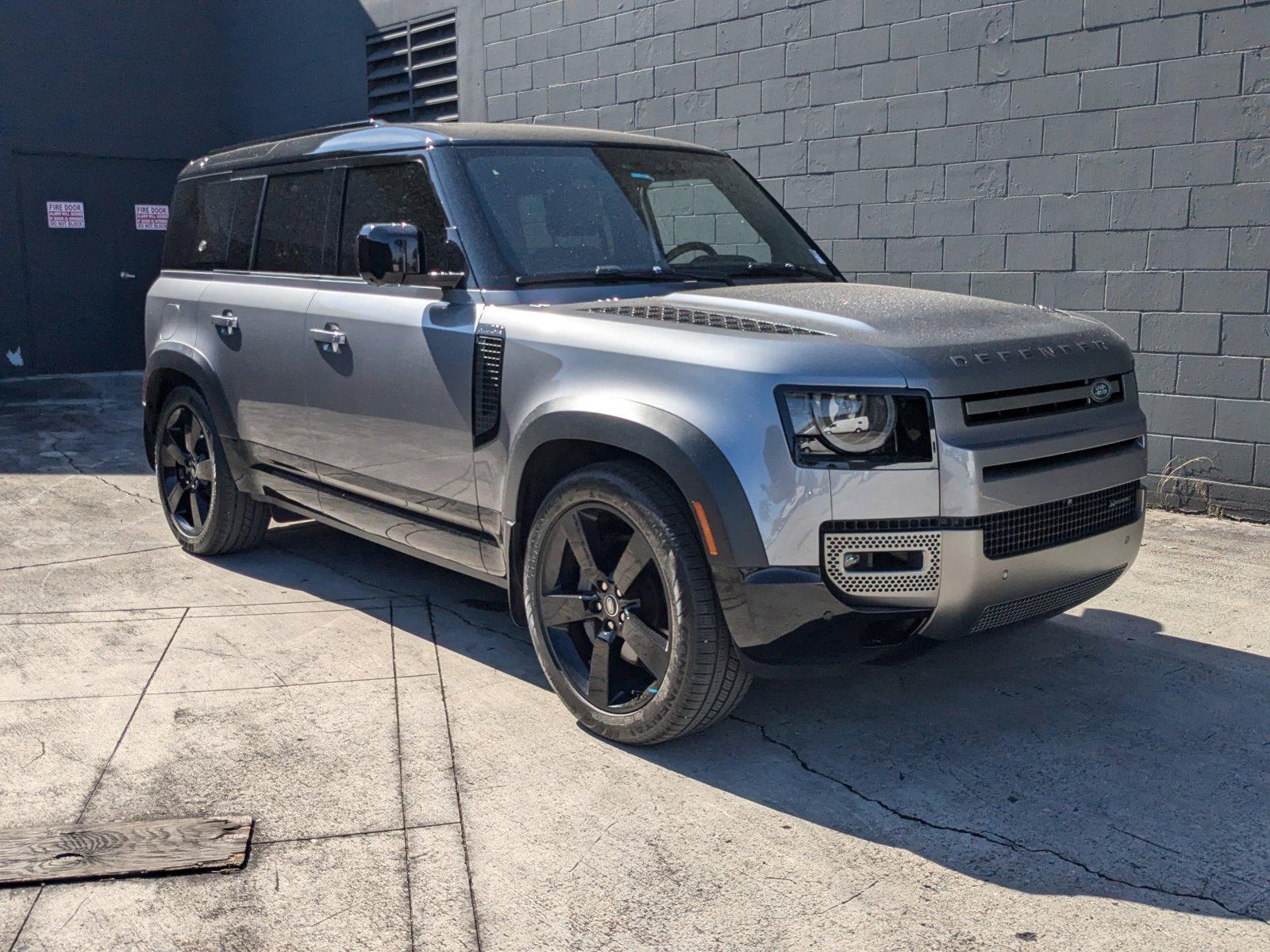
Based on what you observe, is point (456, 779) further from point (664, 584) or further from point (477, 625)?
point (477, 625)

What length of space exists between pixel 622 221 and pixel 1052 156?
3.58 m

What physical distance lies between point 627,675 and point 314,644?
1.58 m

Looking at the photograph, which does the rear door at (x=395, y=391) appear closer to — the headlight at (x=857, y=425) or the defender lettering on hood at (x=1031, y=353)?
the headlight at (x=857, y=425)

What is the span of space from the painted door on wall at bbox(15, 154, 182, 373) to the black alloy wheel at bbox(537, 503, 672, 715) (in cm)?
1196

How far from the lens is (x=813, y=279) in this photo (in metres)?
4.93

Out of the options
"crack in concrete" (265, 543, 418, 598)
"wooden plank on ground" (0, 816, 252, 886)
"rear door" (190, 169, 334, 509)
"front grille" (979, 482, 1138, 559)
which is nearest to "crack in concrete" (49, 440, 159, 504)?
"crack in concrete" (265, 543, 418, 598)

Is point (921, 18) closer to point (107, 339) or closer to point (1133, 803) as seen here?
point (1133, 803)

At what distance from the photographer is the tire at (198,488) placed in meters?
5.99

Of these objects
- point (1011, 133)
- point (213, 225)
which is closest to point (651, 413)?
point (213, 225)

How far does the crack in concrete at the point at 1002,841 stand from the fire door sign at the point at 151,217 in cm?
1289

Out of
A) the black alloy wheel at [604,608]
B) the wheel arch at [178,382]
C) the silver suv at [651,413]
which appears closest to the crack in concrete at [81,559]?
the wheel arch at [178,382]

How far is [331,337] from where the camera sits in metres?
4.92

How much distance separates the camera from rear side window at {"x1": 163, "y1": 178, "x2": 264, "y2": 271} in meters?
5.75

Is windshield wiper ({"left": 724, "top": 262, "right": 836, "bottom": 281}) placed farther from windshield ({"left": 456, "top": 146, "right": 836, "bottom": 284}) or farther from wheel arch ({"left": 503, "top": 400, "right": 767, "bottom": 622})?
wheel arch ({"left": 503, "top": 400, "right": 767, "bottom": 622})
